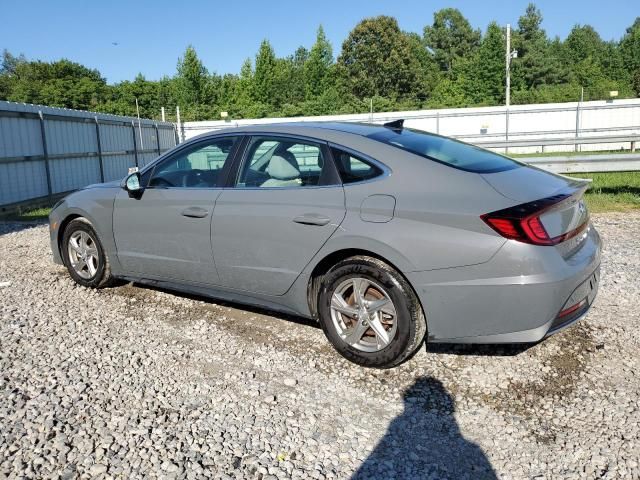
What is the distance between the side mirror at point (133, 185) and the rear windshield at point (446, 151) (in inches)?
86.0

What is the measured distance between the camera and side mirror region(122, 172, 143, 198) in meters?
4.79

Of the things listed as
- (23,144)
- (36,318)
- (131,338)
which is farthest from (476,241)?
(23,144)

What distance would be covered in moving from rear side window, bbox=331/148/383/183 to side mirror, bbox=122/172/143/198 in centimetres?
194

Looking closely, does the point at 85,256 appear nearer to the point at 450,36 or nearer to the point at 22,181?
the point at 22,181

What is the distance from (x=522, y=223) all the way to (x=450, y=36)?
8949cm

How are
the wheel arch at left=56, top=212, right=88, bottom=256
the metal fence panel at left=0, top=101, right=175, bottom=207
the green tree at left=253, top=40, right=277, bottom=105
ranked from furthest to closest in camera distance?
the green tree at left=253, top=40, right=277, bottom=105 < the metal fence panel at left=0, top=101, right=175, bottom=207 < the wheel arch at left=56, top=212, right=88, bottom=256

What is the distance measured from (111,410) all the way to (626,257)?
18.4 feet

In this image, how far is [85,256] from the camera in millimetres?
5430

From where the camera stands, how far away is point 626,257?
618cm

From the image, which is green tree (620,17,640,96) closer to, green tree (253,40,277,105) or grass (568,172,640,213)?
green tree (253,40,277,105)

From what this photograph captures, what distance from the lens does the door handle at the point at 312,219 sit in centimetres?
366

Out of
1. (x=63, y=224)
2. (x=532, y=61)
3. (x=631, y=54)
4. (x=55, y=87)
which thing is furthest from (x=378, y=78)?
(x=63, y=224)

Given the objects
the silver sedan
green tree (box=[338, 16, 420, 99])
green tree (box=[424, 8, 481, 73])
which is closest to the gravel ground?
the silver sedan

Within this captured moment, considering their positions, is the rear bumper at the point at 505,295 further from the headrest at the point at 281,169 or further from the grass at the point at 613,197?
the grass at the point at 613,197
